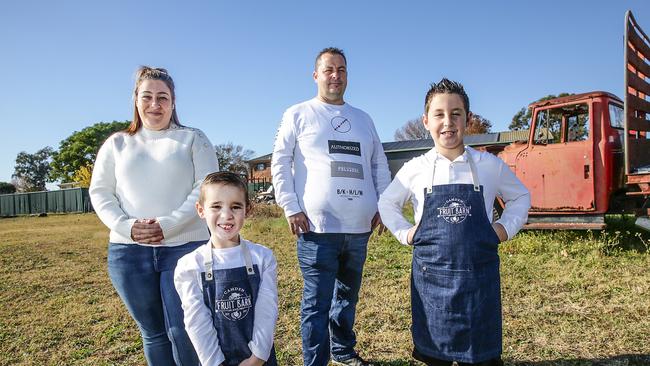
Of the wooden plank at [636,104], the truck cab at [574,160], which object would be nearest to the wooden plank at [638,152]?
the truck cab at [574,160]

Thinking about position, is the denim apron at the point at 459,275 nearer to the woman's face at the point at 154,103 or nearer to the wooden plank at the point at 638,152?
the woman's face at the point at 154,103

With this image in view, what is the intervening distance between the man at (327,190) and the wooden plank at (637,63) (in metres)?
4.92

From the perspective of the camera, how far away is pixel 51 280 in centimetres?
660

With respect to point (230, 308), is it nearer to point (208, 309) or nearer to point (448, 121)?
point (208, 309)

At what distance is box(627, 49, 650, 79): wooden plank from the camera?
19.4ft

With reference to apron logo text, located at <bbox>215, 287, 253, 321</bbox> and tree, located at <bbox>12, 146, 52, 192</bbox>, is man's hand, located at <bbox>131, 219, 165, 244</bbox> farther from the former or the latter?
tree, located at <bbox>12, 146, 52, 192</bbox>

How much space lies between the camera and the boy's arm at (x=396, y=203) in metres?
2.20

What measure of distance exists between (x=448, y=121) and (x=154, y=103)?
1412mm

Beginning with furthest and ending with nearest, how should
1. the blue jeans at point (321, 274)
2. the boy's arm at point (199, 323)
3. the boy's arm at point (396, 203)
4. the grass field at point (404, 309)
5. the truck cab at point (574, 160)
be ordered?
the truck cab at point (574, 160)
the grass field at point (404, 309)
the blue jeans at point (321, 274)
the boy's arm at point (396, 203)
the boy's arm at point (199, 323)

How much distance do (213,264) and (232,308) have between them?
0.65ft

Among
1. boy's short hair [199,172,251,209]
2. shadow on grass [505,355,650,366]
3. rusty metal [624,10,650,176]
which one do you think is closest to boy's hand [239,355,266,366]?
boy's short hair [199,172,251,209]

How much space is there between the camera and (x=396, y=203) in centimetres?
224

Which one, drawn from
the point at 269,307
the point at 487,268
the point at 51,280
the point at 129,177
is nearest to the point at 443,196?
the point at 487,268

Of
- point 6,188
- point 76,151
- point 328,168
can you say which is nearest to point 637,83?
point 328,168
